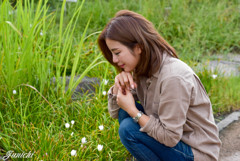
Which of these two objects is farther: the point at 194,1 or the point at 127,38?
the point at 194,1

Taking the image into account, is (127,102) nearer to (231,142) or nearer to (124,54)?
(124,54)

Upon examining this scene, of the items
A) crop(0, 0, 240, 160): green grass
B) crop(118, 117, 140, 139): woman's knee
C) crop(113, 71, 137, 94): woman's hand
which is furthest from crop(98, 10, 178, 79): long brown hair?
crop(0, 0, 240, 160): green grass

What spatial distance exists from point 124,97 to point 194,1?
13.5 ft

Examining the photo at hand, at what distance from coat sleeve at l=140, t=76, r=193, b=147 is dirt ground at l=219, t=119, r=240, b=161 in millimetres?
980

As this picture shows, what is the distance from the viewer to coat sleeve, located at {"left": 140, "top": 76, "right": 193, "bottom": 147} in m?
1.76

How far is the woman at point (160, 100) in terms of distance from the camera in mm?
1798

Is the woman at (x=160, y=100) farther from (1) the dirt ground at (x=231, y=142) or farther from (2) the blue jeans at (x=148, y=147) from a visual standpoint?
(1) the dirt ground at (x=231, y=142)

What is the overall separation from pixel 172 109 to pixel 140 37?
45cm

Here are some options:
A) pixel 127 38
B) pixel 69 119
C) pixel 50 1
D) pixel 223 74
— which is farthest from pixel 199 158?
pixel 50 1

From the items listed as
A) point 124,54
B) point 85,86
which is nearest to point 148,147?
point 124,54

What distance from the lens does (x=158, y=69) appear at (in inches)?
75.6

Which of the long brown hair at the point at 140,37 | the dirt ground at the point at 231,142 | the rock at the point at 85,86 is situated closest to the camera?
the long brown hair at the point at 140,37

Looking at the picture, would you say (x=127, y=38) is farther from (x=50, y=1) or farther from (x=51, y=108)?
(x=50, y=1)

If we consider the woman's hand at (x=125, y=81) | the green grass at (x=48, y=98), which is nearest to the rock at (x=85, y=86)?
the green grass at (x=48, y=98)
